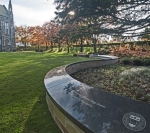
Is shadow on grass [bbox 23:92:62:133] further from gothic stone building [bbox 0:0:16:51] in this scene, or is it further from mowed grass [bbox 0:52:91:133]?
gothic stone building [bbox 0:0:16:51]

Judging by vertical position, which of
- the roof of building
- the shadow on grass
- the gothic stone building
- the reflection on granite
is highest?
the roof of building

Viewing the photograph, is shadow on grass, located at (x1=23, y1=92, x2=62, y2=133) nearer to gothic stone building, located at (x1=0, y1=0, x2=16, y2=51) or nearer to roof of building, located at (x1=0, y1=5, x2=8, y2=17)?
gothic stone building, located at (x1=0, y1=0, x2=16, y2=51)

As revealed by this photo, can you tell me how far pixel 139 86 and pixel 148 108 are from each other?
3.10 metres

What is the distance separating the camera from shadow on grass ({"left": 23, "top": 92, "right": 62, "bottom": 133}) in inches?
109

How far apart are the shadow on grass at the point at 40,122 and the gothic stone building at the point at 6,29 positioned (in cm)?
4156

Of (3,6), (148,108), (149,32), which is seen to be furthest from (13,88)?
(3,6)

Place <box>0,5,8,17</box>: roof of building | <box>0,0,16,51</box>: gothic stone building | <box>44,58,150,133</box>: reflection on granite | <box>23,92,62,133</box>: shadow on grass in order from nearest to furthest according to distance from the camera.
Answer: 1. <box>44,58,150,133</box>: reflection on granite
2. <box>23,92,62,133</box>: shadow on grass
3. <box>0,0,16,51</box>: gothic stone building
4. <box>0,5,8,17</box>: roof of building

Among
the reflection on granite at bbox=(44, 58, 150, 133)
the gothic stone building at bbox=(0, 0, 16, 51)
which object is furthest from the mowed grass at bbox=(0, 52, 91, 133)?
the gothic stone building at bbox=(0, 0, 16, 51)

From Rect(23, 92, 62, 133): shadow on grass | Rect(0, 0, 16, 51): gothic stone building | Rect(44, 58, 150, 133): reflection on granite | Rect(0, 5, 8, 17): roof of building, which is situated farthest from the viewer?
Rect(0, 5, 8, 17): roof of building

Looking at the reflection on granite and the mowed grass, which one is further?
the mowed grass

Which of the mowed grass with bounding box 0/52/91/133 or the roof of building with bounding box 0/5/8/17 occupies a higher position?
the roof of building with bounding box 0/5/8/17

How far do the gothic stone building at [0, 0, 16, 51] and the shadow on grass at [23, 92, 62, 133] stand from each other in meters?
41.6

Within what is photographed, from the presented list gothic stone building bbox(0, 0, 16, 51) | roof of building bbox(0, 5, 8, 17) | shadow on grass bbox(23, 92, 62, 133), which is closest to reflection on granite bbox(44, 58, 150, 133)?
shadow on grass bbox(23, 92, 62, 133)

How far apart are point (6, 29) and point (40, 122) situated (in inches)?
1810
